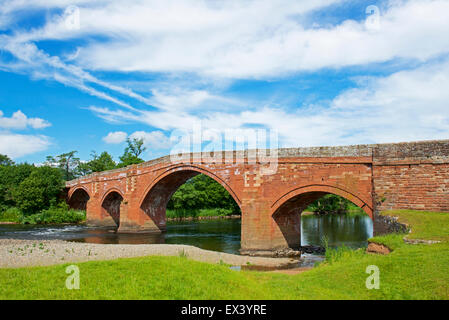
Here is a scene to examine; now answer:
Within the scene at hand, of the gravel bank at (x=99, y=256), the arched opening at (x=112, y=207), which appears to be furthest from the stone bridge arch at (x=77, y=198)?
the gravel bank at (x=99, y=256)

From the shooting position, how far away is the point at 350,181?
14.0 m

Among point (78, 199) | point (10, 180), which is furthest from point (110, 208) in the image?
point (10, 180)

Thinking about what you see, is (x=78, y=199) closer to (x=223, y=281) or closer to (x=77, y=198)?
(x=77, y=198)

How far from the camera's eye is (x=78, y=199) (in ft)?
133

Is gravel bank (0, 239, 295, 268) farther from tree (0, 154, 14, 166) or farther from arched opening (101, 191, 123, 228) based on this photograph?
tree (0, 154, 14, 166)

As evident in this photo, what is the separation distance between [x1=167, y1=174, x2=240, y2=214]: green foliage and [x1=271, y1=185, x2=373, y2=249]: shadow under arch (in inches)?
903

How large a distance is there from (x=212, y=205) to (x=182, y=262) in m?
37.2

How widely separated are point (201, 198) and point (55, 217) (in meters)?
15.5

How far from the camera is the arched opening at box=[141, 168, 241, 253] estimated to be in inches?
851

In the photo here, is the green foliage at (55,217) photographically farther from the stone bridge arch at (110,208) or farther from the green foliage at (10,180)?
the green foliage at (10,180)

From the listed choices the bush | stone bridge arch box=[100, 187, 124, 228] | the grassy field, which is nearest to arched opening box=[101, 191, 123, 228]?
stone bridge arch box=[100, 187, 124, 228]

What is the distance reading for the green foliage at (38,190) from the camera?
34.0 meters
